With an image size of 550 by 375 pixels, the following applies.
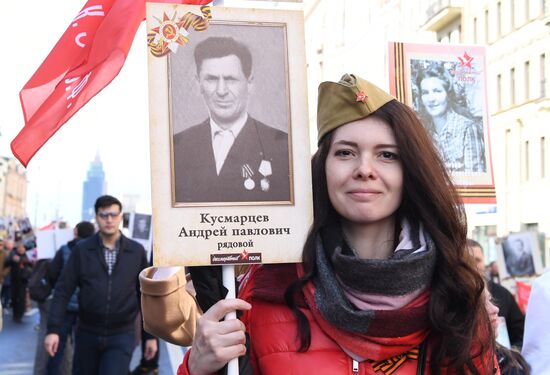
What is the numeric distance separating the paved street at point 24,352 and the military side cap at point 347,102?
7.07 meters

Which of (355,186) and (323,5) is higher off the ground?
(323,5)

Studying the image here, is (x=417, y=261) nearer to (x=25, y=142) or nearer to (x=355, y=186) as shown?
(x=355, y=186)

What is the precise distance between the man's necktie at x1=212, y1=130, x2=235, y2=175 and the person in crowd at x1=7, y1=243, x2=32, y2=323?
654 inches

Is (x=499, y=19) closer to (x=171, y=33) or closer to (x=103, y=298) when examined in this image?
(x=103, y=298)

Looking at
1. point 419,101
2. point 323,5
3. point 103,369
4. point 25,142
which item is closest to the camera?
point 25,142

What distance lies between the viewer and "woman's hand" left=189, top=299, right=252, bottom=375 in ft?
8.13

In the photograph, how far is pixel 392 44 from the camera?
169 inches

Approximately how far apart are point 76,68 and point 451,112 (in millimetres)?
1801

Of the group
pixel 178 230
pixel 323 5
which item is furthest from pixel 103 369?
pixel 323 5

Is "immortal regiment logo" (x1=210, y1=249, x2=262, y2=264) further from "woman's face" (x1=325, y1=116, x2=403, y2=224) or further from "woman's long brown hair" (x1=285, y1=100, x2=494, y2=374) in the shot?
"woman's face" (x1=325, y1=116, x2=403, y2=224)

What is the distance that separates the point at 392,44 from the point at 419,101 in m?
0.32

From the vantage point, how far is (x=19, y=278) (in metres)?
18.9

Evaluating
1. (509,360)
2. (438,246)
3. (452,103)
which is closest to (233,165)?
(438,246)

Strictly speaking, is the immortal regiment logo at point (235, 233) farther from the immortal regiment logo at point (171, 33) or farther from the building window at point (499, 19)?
the building window at point (499, 19)
